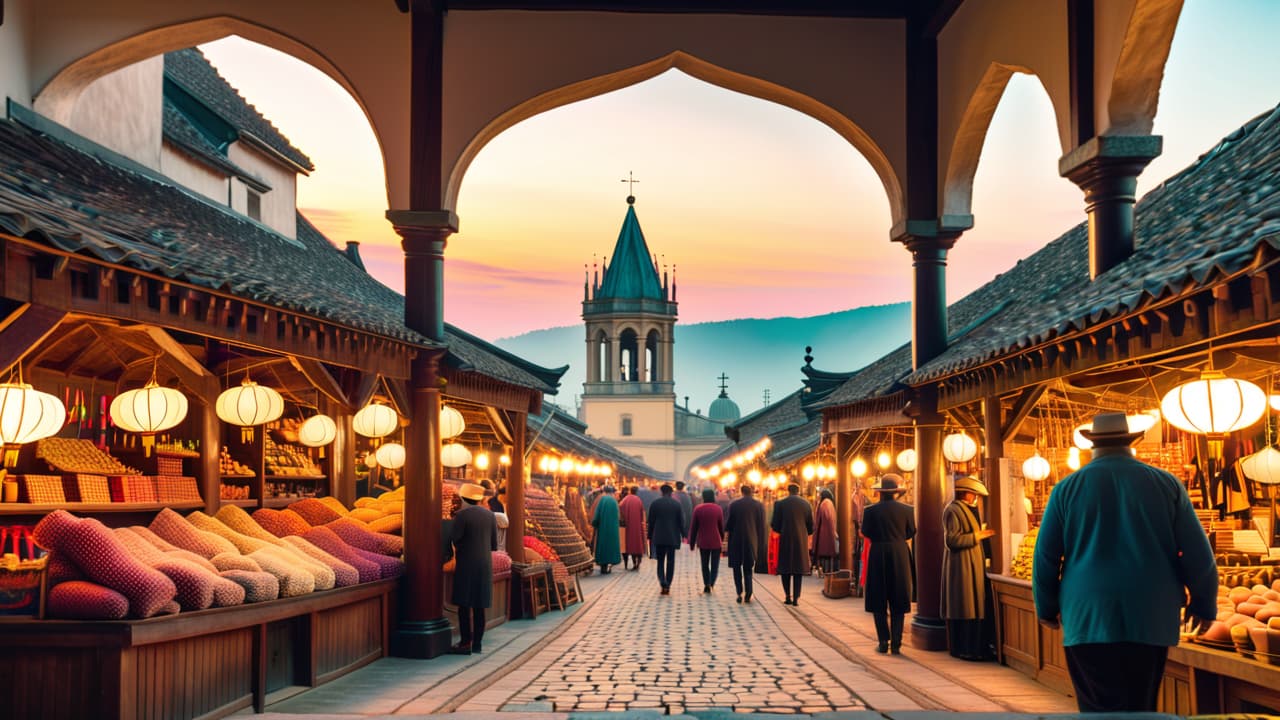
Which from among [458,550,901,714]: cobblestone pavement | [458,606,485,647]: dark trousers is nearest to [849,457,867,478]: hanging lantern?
[458,550,901,714]: cobblestone pavement

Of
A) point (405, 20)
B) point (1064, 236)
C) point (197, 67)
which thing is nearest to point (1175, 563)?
point (405, 20)

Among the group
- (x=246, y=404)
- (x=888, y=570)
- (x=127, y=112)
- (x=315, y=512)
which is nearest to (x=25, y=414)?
(x=246, y=404)

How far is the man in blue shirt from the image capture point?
568cm

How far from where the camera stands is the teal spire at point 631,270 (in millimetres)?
83500

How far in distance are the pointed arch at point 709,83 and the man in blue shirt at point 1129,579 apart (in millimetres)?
7987

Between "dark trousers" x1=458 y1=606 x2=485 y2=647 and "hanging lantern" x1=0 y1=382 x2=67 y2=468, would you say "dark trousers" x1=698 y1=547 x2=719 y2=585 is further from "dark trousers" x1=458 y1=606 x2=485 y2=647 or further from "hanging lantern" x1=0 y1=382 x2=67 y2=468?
"hanging lantern" x1=0 y1=382 x2=67 y2=468

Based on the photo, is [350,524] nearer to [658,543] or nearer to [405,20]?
[405,20]

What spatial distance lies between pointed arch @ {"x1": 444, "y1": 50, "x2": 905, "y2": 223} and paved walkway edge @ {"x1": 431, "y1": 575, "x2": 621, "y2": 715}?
475cm

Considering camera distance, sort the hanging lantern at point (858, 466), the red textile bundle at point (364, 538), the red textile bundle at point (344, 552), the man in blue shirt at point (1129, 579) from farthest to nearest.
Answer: the hanging lantern at point (858, 466), the red textile bundle at point (364, 538), the red textile bundle at point (344, 552), the man in blue shirt at point (1129, 579)

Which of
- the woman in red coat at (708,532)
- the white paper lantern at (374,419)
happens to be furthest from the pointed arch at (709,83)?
the woman in red coat at (708,532)

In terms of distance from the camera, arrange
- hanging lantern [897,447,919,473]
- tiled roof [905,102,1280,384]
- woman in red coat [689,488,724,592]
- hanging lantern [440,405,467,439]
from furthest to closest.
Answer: woman in red coat [689,488,724,592], hanging lantern [897,447,919,473], hanging lantern [440,405,467,439], tiled roof [905,102,1280,384]

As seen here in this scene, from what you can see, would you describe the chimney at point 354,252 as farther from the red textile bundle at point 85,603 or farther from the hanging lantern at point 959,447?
the red textile bundle at point 85,603

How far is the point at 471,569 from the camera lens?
12.0 metres

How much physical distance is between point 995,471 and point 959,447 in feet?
5.97
